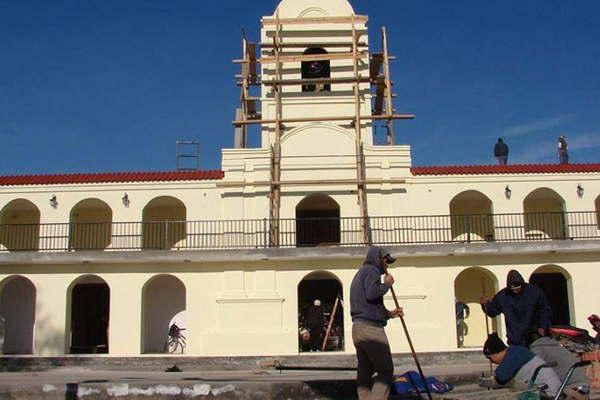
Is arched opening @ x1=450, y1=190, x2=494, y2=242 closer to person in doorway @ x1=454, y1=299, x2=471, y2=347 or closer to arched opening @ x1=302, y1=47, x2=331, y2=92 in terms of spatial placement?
person in doorway @ x1=454, y1=299, x2=471, y2=347

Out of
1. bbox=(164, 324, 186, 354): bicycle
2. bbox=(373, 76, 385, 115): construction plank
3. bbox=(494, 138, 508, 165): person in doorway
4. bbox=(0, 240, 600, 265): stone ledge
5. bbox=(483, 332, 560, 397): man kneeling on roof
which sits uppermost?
bbox=(373, 76, 385, 115): construction plank

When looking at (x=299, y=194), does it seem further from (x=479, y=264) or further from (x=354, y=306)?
(x=354, y=306)

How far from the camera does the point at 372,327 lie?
785cm

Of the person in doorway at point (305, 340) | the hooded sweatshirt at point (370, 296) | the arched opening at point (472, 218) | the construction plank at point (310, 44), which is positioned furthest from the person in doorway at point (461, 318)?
the hooded sweatshirt at point (370, 296)

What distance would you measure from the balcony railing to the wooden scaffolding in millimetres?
983

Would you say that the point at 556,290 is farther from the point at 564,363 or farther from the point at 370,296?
the point at 370,296

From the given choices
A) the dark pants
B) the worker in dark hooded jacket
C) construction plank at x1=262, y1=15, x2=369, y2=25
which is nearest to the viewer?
the dark pants

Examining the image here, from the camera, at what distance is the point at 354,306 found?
802 centimetres

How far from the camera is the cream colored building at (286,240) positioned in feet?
68.3

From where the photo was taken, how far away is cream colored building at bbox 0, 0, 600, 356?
68.3 ft

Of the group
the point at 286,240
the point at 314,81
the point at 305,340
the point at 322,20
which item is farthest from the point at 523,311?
the point at 322,20

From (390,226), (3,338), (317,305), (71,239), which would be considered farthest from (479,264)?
(3,338)

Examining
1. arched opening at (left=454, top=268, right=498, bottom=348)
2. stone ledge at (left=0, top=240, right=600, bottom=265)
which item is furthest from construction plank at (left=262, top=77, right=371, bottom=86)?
arched opening at (left=454, top=268, right=498, bottom=348)

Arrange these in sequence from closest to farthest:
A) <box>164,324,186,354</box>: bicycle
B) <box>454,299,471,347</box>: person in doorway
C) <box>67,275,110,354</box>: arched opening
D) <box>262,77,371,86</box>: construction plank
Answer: <box>454,299,471,347</box>: person in doorway, <box>164,324,186,354</box>: bicycle, <box>262,77,371,86</box>: construction plank, <box>67,275,110,354</box>: arched opening
